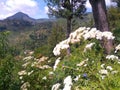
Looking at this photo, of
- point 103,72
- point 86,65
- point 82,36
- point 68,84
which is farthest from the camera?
point 82,36

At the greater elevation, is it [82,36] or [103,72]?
[82,36]

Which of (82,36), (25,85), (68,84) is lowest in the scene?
(25,85)

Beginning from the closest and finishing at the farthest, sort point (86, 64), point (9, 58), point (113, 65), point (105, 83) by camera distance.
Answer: point (105, 83) → point (86, 64) → point (113, 65) → point (9, 58)

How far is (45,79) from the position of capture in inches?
371

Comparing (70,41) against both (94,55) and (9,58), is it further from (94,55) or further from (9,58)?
(9,58)

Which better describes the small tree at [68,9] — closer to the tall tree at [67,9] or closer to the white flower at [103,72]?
the tall tree at [67,9]

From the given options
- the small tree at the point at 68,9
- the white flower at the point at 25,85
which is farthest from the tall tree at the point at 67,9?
the white flower at the point at 25,85

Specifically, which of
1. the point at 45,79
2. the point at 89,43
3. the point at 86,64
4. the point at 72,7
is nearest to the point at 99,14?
the point at 45,79

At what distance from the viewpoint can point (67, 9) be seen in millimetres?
31859

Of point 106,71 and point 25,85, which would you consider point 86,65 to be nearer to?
point 106,71

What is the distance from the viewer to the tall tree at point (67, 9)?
102ft

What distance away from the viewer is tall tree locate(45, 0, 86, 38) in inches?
1228

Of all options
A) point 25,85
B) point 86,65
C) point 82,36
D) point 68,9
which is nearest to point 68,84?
point 86,65

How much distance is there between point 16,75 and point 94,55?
14.3 ft
